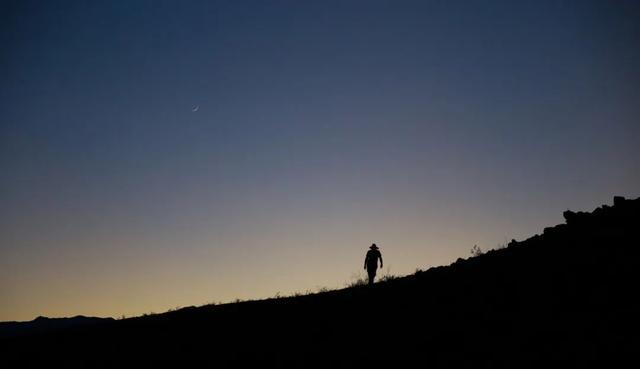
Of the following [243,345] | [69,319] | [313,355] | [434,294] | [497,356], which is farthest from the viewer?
[69,319]

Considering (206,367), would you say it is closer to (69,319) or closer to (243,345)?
(243,345)

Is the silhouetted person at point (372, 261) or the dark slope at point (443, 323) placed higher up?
the silhouetted person at point (372, 261)

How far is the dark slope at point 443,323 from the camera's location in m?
9.06

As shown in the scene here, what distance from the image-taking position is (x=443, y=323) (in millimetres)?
11148

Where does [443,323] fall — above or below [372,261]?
below

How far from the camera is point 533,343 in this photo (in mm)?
8953

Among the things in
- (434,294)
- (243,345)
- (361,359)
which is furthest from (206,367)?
(434,294)

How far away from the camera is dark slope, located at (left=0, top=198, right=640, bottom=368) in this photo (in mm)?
9062

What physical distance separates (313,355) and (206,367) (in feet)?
9.02

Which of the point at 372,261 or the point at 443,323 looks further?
the point at 372,261

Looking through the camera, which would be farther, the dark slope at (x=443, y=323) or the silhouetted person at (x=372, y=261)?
the silhouetted person at (x=372, y=261)

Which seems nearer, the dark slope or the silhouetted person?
the dark slope

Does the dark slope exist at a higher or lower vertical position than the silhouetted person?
lower

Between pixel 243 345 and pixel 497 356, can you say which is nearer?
pixel 497 356
